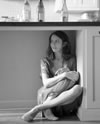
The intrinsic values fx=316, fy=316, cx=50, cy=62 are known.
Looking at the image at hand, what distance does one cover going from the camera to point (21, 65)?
3.00 meters

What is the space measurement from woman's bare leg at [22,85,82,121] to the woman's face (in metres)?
0.39

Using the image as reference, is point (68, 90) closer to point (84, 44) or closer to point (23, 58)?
point (84, 44)

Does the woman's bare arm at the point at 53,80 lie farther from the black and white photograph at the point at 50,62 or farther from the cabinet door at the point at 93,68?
the cabinet door at the point at 93,68

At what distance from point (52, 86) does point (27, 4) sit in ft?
2.51

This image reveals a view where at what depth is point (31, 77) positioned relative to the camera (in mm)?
Answer: 3021

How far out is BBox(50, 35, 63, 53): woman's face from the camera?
9.00 feet

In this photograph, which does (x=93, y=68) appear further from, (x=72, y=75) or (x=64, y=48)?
(x=64, y=48)

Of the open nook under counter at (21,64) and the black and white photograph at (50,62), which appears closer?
the black and white photograph at (50,62)

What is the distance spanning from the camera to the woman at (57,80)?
2.56 meters

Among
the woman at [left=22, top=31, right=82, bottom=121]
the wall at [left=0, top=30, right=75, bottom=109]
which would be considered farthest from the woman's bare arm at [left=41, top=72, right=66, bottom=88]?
the wall at [left=0, top=30, right=75, bottom=109]

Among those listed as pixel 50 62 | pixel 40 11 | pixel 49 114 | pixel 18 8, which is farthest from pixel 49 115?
pixel 18 8

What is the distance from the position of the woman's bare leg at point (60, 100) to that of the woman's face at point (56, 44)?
0.39 m

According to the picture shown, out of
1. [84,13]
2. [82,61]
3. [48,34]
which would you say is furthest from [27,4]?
[82,61]

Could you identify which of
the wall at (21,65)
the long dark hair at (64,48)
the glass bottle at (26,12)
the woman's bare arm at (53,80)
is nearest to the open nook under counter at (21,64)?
the wall at (21,65)
